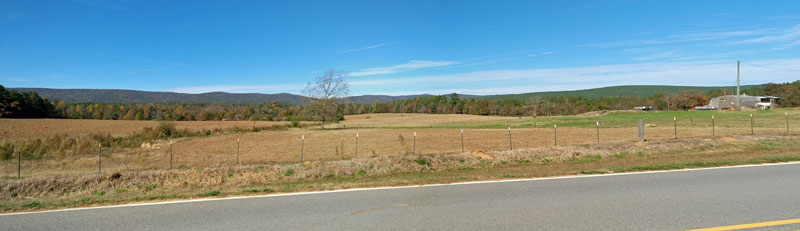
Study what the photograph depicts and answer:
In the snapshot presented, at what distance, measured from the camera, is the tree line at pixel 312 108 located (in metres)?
66.9

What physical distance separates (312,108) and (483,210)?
49.9 meters

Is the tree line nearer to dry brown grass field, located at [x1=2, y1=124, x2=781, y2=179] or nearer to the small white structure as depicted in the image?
the small white structure

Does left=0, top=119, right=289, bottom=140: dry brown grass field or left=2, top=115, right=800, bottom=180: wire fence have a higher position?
left=0, top=119, right=289, bottom=140: dry brown grass field

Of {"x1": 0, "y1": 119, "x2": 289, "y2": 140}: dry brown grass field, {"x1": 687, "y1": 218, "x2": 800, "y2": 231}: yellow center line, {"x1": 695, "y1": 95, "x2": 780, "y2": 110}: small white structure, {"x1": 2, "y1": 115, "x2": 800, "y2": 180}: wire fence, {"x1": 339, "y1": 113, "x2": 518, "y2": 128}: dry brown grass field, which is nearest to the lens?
{"x1": 687, "y1": 218, "x2": 800, "y2": 231}: yellow center line

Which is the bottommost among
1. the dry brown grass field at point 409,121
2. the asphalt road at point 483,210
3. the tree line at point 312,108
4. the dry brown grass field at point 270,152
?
the dry brown grass field at point 270,152

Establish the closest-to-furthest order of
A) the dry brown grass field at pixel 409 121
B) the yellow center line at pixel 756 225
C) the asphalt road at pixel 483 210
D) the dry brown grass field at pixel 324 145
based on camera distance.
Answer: the yellow center line at pixel 756 225
the asphalt road at pixel 483 210
the dry brown grass field at pixel 324 145
the dry brown grass field at pixel 409 121

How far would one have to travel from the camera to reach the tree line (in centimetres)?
6688

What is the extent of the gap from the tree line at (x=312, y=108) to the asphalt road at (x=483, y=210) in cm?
4756

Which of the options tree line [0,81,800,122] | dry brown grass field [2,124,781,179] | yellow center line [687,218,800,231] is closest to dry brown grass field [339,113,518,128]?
tree line [0,81,800,122]

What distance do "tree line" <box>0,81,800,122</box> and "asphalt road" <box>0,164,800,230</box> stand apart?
47.6 metres

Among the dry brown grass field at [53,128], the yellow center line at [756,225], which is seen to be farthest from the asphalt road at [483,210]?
the dry brown grass field at [53,128]

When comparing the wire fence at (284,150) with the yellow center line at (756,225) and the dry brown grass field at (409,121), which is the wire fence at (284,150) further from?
the dry brown grass field at (409,121)

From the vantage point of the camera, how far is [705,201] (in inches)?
257

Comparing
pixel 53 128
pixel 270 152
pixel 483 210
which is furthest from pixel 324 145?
pixel 53 128
